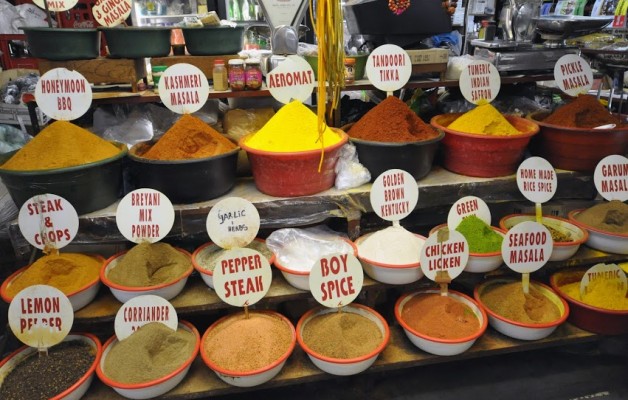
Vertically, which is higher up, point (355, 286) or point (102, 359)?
point (355, 286)

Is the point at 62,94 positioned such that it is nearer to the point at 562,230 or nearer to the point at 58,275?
the point at 58,275

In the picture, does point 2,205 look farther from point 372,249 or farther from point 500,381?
point 500,381

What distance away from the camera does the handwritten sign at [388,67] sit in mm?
1667

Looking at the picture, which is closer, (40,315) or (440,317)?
(40,315)

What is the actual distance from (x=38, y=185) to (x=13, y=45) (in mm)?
2198

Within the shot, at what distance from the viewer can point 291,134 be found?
1.52 m

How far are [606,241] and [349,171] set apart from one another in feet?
3.58

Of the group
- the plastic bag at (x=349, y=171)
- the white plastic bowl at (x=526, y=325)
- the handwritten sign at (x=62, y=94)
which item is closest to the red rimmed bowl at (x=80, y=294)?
the handwritten sign at (x=62, y=94)

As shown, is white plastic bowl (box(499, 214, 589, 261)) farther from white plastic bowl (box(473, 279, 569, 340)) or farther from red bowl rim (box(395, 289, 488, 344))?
red bowl rim (box(395, 289, 488, 344))

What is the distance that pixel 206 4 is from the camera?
374cm

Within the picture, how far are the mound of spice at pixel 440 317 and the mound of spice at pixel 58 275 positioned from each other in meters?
1.14


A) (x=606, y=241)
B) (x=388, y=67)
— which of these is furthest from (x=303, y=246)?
(x=606, y=241)

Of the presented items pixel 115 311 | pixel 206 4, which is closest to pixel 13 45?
pixel 206 4

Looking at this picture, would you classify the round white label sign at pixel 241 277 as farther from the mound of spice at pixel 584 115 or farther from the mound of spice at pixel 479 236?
the mound of spice at pixel 584 115
